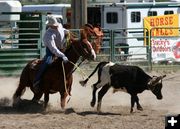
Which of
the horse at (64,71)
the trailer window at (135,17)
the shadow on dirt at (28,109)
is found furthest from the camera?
the trailer window at (135,17)

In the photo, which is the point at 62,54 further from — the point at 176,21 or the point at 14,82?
the point at 176,21

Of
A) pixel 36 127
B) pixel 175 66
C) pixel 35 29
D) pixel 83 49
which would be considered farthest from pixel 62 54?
pixel 175 66

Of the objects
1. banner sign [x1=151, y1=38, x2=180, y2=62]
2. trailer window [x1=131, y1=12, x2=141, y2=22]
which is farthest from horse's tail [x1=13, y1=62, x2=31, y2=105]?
trailer window [x1=131, y1=12, x2=141, y2=22]

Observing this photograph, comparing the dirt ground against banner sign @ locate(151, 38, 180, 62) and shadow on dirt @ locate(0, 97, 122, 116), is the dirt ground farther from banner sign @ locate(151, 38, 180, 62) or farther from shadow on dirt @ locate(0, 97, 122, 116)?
banner sign @ locate(151, 38, 180, 62)

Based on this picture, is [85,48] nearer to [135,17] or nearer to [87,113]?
[87,113]

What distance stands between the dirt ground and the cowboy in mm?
733

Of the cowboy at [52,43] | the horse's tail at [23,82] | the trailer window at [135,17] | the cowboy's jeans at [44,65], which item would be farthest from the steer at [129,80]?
the trailer window at [135,17]

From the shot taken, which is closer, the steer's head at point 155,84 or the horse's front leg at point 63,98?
the steer's head at point 155,84

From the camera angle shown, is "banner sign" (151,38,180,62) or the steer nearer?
the steer

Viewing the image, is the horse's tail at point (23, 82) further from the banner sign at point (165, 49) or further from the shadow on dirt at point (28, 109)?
the banner sign at point (165, 49)

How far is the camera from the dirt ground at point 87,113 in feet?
28.9

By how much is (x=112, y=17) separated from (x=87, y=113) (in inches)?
633

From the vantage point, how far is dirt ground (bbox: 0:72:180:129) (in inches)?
347

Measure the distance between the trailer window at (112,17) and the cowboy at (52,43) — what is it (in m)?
15.5
